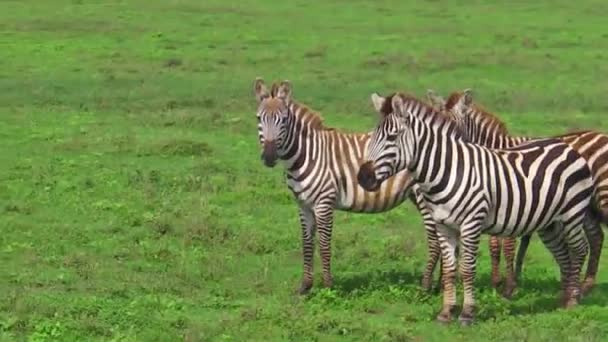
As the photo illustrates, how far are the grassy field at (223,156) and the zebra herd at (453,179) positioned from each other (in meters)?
0.47

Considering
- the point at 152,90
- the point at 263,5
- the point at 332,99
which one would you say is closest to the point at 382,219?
the point at 332,99

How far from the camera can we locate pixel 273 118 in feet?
32.3

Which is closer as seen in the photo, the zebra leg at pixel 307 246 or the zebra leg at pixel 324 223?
the zebra leg at pixel 324 223

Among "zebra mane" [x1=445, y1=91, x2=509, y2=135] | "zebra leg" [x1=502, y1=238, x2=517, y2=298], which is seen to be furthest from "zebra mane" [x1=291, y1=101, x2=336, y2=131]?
"zebra leg" [x1=502, y1=238, x2=517, y2=298]

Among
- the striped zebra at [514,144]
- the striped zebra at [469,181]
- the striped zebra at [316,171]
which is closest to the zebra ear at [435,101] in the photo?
the striped zebra at [514,144]

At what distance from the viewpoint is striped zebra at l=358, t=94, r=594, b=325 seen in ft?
29.0

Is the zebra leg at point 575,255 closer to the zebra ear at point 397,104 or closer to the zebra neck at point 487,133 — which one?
the zebra neck at point 487,133

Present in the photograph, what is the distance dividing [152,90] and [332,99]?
11.4 feet

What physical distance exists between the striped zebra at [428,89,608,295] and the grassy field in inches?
11.8

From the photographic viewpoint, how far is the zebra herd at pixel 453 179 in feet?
29.1

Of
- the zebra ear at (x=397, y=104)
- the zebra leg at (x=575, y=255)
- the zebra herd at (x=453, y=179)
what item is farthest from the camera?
the zebra leg at (x=575, y=255)

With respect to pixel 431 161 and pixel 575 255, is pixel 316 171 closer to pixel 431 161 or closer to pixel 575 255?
pixel 431 161

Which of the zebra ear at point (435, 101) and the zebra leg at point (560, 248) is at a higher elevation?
the zebra ear at point (435, 101)

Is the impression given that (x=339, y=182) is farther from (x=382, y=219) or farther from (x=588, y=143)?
(x=382, y=219)
